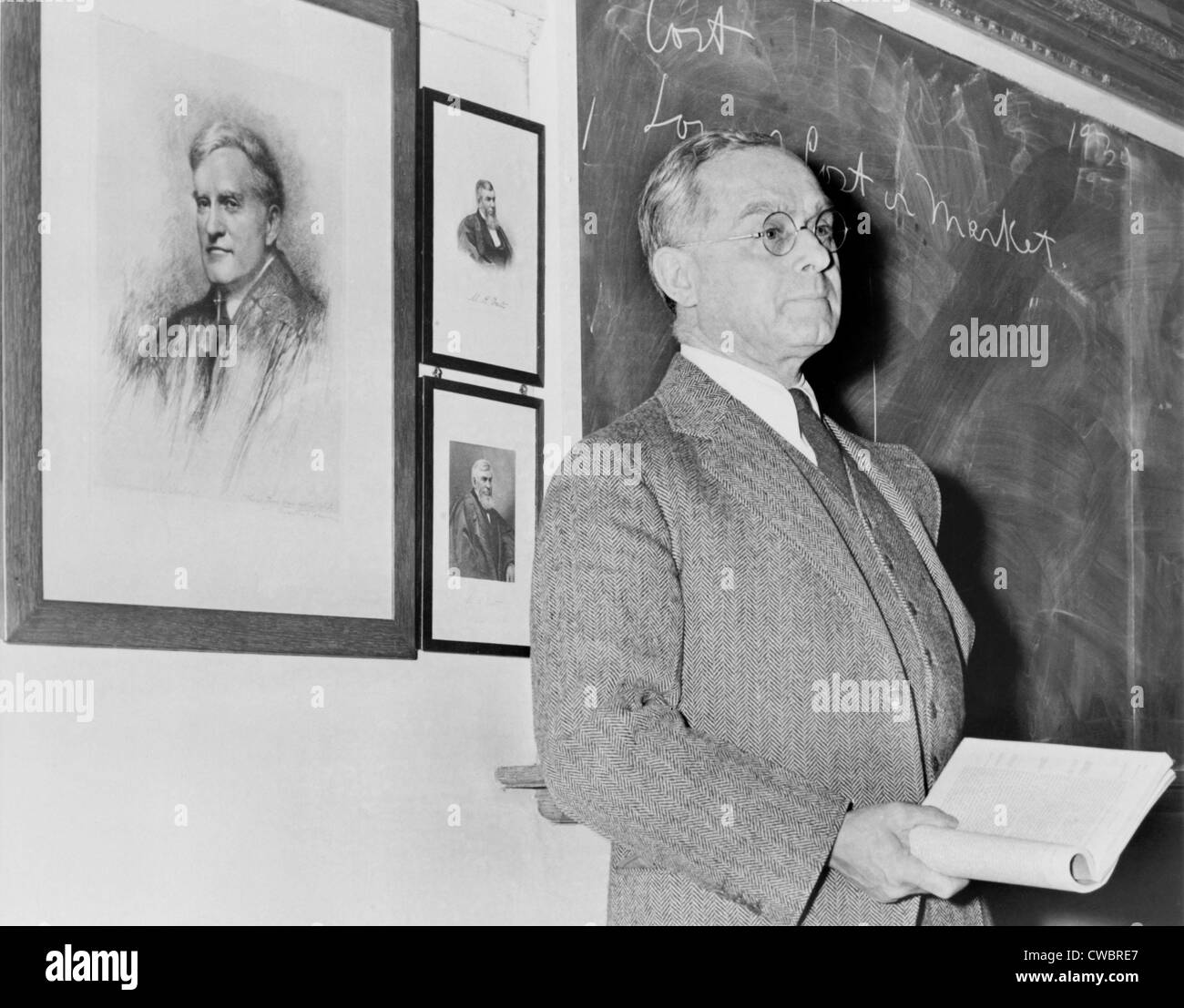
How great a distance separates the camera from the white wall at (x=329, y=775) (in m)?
1.74

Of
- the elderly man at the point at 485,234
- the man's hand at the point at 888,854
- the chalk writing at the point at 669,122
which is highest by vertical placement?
the chalk writing at the point at 669,122

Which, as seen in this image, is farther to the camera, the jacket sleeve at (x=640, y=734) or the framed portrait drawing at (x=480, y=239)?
the framed portrait drawing at (x=480, y=239)

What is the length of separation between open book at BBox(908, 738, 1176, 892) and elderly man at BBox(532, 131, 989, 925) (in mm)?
42

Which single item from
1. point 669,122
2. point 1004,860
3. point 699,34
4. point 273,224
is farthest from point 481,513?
point 1004,860

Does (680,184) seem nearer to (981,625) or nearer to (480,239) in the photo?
(480,239)

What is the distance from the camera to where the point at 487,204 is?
234 cm

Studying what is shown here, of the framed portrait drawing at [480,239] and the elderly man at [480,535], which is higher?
the framed portrait drawing at [480,239]

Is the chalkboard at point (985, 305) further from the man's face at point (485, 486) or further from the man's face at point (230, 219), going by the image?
the man's face at point (230, 219)

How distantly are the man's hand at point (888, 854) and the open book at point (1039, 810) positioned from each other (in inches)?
0.6

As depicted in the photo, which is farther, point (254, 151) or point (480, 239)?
point (480, 239)

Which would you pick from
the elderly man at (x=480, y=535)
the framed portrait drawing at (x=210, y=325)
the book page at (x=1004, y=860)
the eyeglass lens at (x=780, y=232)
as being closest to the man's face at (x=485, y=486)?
the elderly man at (x=480, y=535)

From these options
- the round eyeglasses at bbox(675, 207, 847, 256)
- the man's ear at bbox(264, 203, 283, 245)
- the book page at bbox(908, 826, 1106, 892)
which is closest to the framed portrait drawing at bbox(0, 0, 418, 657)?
the man's ear at bbox(264, 203, 283, 245)

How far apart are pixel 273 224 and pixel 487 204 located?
0.38 meters

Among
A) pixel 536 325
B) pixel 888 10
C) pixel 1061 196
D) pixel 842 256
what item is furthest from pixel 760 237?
pixel 1061 196
